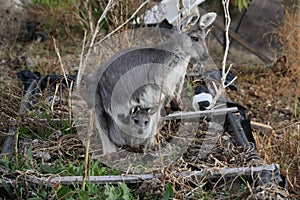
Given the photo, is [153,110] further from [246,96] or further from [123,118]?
[246,96]

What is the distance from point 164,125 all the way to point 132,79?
30.7 inches

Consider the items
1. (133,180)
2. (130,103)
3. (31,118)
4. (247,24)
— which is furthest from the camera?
(247,24)

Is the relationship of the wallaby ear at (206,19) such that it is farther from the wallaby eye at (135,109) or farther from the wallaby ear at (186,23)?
the wallaby eye at (135,109)

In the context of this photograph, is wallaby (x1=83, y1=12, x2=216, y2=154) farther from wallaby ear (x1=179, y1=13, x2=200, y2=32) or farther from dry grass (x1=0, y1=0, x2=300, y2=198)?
dry grass (x1=0, y1=0, x2=300, y2=198)

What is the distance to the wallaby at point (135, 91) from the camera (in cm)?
276

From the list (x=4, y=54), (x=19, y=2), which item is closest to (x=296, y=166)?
(x=4, y=54)

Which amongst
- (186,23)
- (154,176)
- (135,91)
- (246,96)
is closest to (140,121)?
(135,91)

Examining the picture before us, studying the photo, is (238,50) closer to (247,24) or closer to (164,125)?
(247,24)

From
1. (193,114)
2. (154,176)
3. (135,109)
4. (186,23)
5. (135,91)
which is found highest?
(186,23)

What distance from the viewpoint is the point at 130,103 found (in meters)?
2.75

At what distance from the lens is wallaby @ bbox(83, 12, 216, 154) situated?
276cm

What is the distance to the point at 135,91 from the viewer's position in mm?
2746

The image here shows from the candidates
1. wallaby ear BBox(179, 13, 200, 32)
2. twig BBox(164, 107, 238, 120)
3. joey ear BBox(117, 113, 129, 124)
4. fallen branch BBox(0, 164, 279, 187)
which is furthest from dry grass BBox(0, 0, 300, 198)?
wallaby ear BBox(179, 13, 200, 32)

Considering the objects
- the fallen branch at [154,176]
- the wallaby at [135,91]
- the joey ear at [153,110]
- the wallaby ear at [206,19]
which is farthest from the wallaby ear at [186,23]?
the fallen branch at [154,176]
